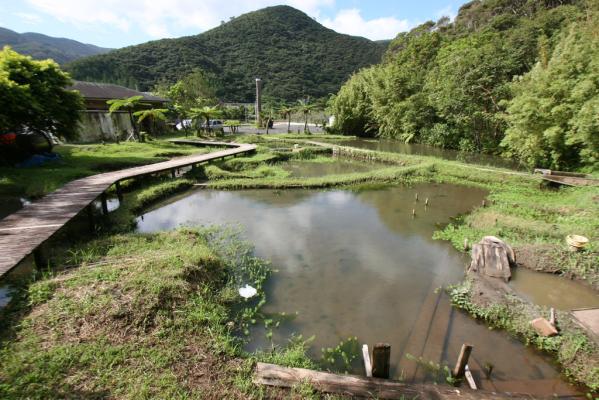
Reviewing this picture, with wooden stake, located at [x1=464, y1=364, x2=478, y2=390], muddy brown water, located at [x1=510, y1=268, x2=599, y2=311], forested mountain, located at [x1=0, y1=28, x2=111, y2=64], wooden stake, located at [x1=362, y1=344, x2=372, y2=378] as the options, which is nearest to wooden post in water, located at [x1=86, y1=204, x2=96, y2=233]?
wooden stake, located at [x1=362, y1=344, x2=372, y2=378]

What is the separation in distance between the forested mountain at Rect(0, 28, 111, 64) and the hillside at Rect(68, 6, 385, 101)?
7639 cm

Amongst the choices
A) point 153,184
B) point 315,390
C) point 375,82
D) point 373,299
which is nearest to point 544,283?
point 373,299

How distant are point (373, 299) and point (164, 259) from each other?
4752 mm

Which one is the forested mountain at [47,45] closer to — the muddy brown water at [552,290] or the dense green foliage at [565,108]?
the dense green foliage at [565,108]

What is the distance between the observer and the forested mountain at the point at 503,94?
47.1 feet

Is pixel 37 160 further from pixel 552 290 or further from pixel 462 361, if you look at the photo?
pixel 552 290

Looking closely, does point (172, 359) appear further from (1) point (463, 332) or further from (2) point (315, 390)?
(1) point (463, 332)

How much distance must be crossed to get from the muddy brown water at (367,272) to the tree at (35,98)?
7.52 meters

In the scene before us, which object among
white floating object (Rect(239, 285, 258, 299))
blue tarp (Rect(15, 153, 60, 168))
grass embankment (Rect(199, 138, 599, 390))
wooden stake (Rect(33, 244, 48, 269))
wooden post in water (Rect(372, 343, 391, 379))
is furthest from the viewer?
blue tarp (Rect(15, 153, 60, 168))

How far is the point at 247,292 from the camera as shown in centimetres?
648

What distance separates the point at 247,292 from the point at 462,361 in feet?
13.5

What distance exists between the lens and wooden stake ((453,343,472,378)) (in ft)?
14.6

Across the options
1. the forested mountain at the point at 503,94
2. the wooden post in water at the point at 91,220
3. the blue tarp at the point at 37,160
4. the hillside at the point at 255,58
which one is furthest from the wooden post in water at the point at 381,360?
the hillside at the point at 255,58

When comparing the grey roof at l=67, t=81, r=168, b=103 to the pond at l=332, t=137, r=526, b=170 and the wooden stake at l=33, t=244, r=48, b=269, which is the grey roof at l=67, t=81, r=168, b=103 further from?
the wooden stake at l=33, t=244, r=48, b=269
